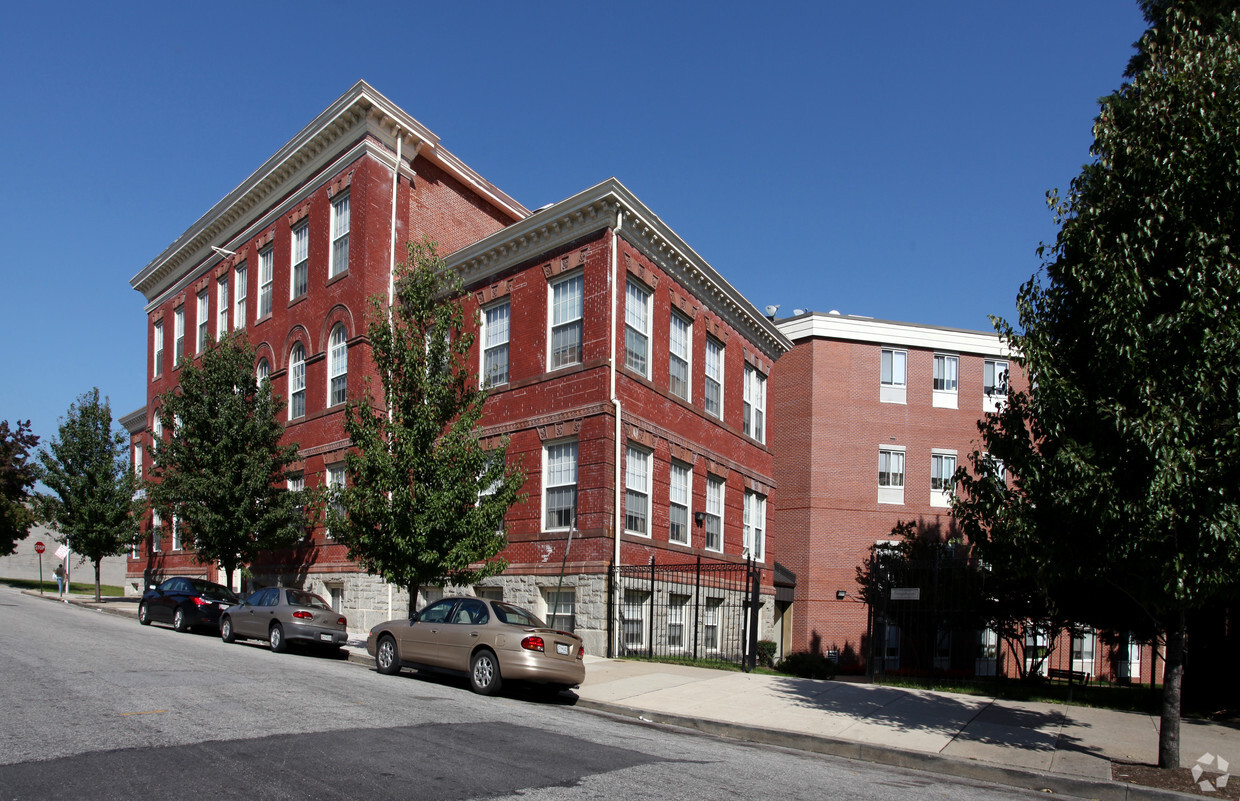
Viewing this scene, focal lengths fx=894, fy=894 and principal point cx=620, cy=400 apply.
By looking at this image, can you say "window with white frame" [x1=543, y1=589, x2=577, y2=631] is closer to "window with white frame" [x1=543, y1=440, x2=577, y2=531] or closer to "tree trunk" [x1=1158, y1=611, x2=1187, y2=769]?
"window with white frame" [x1=543, y1=440, x2=577, y2=531]

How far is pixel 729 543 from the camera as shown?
86.0 feet

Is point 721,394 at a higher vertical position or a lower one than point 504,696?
higher

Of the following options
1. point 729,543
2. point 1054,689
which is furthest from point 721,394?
point 1054,689

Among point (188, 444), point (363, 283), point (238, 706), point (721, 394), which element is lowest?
point (238, 706)

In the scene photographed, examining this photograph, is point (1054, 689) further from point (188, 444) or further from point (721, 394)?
point (188, 444)

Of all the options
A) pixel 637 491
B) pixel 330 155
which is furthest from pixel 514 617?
pixel 330 155

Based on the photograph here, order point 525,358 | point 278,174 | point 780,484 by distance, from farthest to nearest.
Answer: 1. point 780,484
2. point 278,174
3. point 525,358

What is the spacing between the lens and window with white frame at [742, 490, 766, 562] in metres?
28.1

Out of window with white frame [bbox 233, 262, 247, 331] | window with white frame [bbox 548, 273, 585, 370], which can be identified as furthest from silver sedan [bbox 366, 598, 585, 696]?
window with white frame [bbox 233, 262, 247, 331]

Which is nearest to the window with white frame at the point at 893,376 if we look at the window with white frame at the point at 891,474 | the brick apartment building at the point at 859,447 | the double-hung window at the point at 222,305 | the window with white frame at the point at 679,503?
the brick apartment building at the point at 859,447

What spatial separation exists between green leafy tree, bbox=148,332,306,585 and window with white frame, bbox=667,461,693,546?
11.1 metres

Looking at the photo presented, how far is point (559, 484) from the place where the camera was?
2133 cm

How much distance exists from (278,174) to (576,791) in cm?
2719

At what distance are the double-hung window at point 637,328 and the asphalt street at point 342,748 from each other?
10255 millimetres
